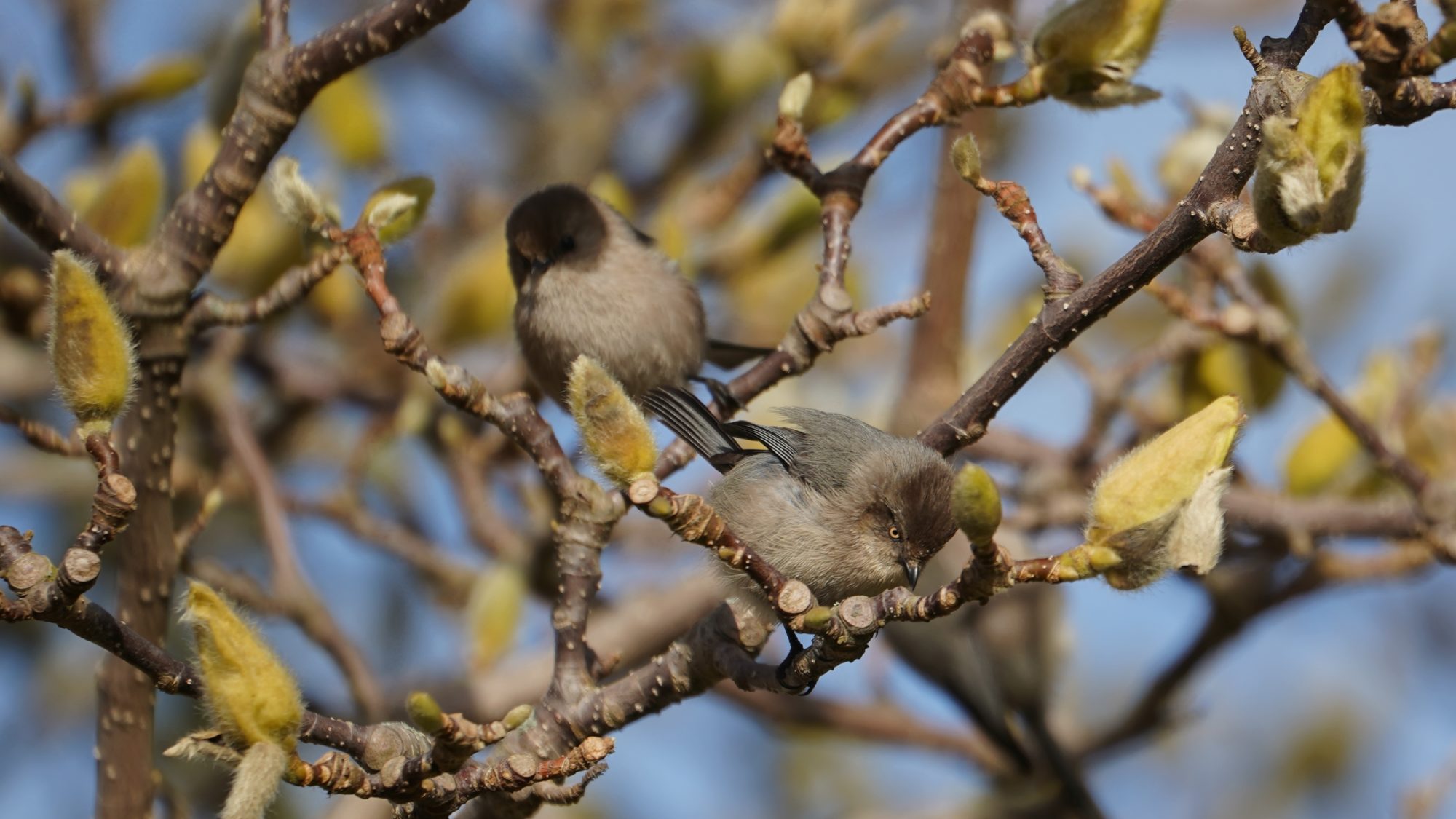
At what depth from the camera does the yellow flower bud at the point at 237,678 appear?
1440mm

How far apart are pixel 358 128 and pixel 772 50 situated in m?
1.12

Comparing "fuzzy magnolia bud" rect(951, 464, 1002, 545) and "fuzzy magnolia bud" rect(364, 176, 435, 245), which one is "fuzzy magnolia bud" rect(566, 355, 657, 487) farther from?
"fuzzy magnolia bud" rect(364, 176, 435, 245)

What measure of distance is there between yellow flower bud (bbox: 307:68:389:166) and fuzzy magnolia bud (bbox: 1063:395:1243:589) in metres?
2.57

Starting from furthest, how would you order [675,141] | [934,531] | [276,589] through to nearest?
[675,141]
[276,589]
[934,531]

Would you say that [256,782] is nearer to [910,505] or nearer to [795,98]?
[910,505]

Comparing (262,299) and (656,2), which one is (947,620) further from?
(656,2)

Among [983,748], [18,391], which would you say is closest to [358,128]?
[18,391]

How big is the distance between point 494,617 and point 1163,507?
1797 mm

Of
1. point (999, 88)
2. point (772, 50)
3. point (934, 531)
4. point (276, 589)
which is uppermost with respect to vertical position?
point (772, 50)

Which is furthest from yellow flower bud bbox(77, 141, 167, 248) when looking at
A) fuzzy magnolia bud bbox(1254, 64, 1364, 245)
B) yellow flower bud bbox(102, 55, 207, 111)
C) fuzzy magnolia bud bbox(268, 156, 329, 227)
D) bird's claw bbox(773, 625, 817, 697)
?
fuzzy magnolia bud bbox(1254, 64, 1364, 245)

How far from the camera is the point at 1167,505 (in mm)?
1399

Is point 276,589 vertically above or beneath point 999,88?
beneath

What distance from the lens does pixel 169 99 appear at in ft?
8.69

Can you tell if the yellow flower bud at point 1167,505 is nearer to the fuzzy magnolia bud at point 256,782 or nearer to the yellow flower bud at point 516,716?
the yellow flower bud at point 516,716
